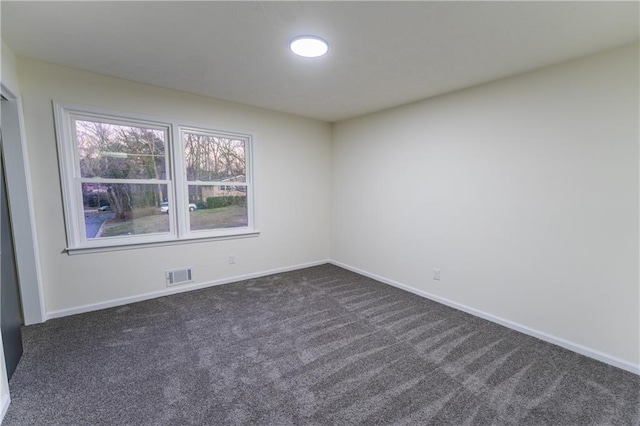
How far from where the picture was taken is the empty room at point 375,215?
1.74 metres

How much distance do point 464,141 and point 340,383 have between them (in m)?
2.58

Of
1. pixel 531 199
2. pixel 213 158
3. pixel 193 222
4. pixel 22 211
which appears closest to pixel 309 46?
pixel 213 158

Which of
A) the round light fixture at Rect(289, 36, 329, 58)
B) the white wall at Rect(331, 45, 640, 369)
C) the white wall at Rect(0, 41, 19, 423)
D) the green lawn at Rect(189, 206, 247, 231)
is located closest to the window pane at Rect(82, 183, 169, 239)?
the green lawn at Rect(189, 206, 247, 231)

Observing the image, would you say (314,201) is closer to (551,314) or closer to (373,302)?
(373,302)

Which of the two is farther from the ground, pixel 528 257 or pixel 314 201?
pixel 314 201

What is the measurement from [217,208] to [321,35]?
2.56 m

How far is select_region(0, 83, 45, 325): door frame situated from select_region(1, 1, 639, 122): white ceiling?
0.60 meters

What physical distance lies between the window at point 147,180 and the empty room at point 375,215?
0.07 feet

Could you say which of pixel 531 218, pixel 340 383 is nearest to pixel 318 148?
pixel 531 218

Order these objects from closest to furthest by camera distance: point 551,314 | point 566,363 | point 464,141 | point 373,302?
1. point 566,363
2. point 551,314
3. point 464,141
4. point 373,302

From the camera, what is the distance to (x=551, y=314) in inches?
94.3

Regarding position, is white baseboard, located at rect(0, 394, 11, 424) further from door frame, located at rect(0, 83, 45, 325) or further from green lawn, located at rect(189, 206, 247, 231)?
green lawn, located at rect(189, 206, 247, 231)

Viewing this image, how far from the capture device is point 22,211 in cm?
248

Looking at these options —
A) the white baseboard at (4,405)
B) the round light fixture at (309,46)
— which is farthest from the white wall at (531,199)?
the white baseboard at (4,405)
